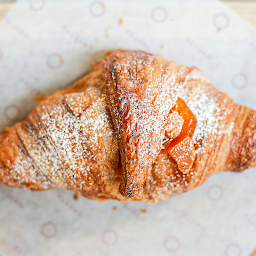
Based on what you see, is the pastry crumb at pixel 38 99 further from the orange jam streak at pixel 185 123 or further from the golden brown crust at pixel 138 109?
the orange jam streak at pixel 185 123

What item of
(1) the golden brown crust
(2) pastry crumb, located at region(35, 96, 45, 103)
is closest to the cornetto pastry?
(1) the golden brown crust

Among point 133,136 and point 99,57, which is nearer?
point 133,136

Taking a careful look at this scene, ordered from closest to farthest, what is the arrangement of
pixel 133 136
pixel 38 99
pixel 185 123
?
pixel 133 136 → pixel 185 123 → pixel 38 99

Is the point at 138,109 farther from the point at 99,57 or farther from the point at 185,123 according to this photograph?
the point at 99,57

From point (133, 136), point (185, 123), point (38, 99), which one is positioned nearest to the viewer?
point (133, 136)

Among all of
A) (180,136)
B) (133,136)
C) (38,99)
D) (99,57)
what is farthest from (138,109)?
(38,99)

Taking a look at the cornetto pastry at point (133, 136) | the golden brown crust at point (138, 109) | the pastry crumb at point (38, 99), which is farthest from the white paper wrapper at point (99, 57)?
the golden brown crust at point (138, 109)

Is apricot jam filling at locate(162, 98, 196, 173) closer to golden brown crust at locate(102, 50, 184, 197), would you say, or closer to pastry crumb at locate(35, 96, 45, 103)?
golden brown crust at locate(102, 50, 184, 197)
